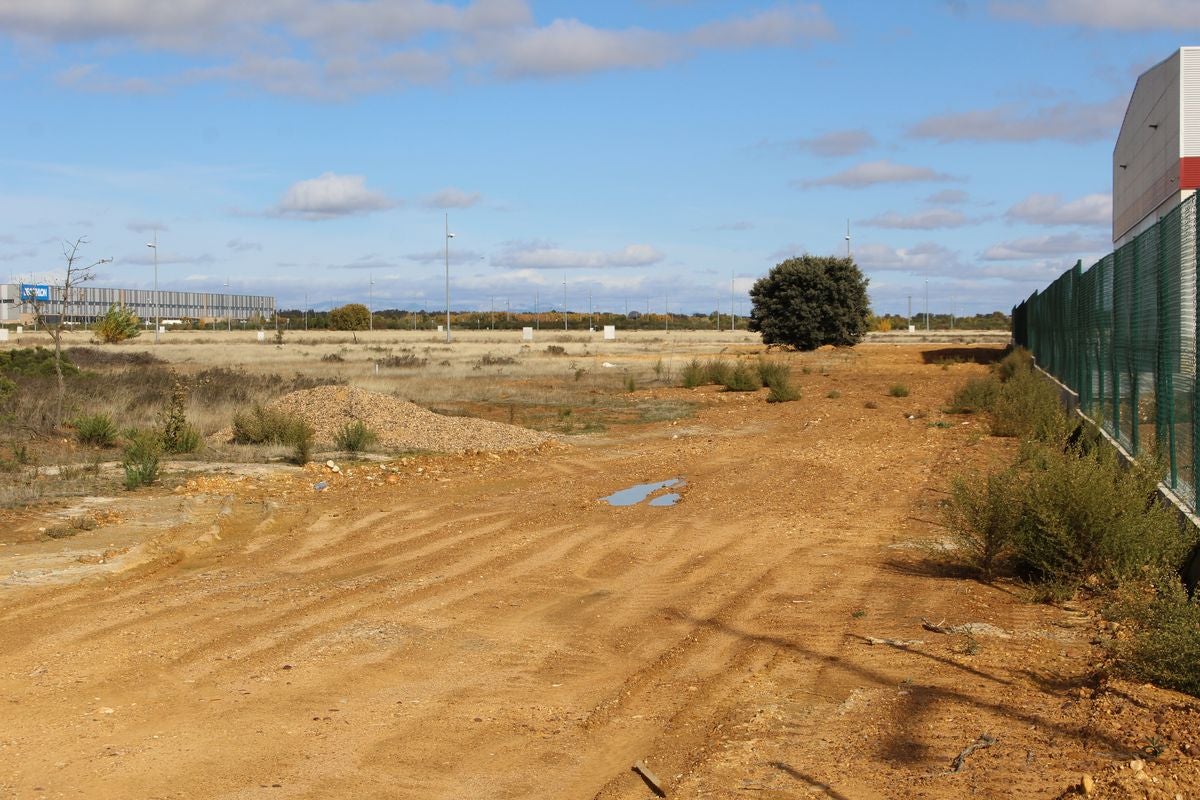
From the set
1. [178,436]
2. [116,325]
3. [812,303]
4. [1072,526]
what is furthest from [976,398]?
[116,325]

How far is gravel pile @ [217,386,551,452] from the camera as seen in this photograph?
887 inches

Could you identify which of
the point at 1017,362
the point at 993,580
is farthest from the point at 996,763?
the point at 1017,362

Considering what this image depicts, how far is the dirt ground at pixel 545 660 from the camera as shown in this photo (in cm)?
575

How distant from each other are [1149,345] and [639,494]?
7.43 m

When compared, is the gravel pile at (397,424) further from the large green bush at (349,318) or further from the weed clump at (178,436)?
the large green bush at (349,318)

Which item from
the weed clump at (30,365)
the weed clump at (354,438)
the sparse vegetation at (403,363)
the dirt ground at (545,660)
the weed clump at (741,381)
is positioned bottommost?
the dirt ground at (545,660)

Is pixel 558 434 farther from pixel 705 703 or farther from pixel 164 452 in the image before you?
pixel 705 703

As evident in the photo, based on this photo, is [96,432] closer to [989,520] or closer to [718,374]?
[989,520]

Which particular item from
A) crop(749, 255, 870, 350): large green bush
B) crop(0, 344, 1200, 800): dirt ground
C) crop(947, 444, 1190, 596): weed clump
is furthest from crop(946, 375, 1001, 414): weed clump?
crop(749, 255, 870, 350): large green bush

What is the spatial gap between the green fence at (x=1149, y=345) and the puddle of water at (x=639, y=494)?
5541mm

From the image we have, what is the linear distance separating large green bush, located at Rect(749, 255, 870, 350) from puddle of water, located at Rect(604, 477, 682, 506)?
53569 mm

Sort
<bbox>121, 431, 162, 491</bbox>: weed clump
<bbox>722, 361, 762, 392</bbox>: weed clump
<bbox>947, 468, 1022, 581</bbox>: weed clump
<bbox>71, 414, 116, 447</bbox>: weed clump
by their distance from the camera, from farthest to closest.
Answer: <bbox>722, 361, 762, 392</bbox>: weed clump < <bbox>71, 414, 116, 447</bbox>: weed clump < <bbox>121, 431, 162, 491</bbox>: weed clump < <bbox>947, 468, 1022, 581</bbox>: weed clump

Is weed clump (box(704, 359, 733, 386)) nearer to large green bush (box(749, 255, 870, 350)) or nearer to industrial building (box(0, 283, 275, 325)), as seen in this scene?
large green bush (box(749, 255, 870, 350))

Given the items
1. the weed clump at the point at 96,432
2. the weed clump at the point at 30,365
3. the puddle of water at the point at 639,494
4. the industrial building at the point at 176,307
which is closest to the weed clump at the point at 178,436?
the weed clump at the point at 96,432
